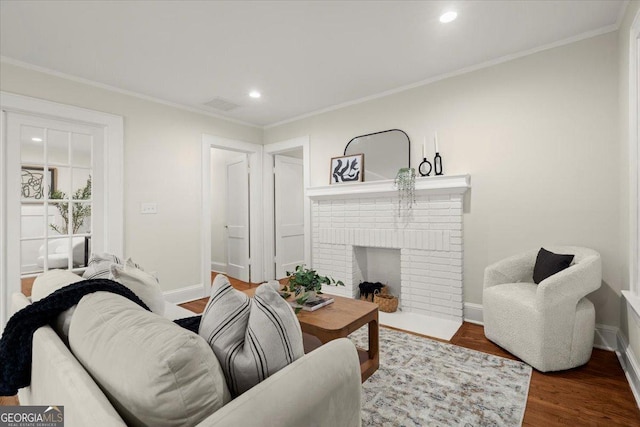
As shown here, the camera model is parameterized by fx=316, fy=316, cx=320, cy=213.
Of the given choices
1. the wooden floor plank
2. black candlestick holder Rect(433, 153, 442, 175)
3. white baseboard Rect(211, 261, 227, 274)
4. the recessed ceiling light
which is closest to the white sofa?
the wooden floor plank

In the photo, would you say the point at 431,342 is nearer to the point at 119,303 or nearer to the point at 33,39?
the point at 119,303

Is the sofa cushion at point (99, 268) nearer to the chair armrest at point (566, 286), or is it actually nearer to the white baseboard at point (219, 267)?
the chair armrest at point (566, 286)

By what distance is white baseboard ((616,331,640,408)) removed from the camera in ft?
6.07

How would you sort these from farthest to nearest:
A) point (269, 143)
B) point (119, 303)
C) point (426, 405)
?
point (269, 143) < point (426, 405) < point (119, 303)

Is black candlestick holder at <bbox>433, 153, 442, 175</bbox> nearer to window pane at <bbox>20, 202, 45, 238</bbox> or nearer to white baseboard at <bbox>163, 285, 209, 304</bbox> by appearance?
white baseboard at <bbox>163, 285, 209, 304</bbox>

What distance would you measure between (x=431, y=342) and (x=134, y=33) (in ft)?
11.0

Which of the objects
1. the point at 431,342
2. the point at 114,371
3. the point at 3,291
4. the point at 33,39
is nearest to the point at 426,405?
the point at 431,342

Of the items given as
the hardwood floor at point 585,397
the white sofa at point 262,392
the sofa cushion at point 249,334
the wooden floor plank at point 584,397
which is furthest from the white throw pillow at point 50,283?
the hardwood floor at point 585,397

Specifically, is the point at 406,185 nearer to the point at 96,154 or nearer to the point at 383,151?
the point at 383,151

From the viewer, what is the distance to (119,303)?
1.04 meters

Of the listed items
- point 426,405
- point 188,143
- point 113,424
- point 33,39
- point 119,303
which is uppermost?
point 33,39

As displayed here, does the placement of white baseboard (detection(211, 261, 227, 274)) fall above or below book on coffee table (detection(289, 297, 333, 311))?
below

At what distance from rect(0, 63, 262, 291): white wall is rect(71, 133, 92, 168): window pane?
1.04ft

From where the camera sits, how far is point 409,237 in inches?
133
